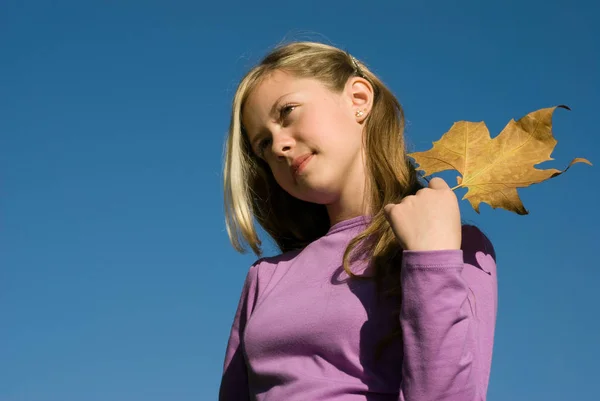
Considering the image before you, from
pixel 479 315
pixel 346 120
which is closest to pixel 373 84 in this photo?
pixel 346 120

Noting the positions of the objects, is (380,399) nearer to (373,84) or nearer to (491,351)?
(491,351)

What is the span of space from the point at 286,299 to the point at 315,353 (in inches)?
13.0

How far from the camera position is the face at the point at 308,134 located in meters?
3.45

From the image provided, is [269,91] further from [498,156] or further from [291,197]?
[498,156]

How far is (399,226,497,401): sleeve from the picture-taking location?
264 cm

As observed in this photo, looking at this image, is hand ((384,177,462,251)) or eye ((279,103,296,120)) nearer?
hand ((384,177,462,251))

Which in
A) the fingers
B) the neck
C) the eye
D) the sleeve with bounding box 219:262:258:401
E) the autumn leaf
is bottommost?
the sleeve with bounding box 219:262:258:401

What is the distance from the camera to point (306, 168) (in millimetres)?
3449

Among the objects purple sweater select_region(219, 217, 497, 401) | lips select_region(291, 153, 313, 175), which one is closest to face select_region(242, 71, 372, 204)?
lips select_region(291, 153, 313, 175)

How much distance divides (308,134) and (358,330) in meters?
0.89

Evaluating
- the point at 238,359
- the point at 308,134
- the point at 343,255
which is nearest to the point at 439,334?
the point at 343,255

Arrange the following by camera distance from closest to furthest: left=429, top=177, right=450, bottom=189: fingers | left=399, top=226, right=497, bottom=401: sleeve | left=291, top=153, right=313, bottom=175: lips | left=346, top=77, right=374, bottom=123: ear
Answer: left=399, top=226, right=497, bottom=401: sleeve < left=429, top=177, right=450, bottom=189: fingers < left=291, top=153, right=313, bottom=175: lips < left=346, top=77, right=374, bottom=123: ear

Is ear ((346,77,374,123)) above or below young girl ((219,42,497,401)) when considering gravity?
above

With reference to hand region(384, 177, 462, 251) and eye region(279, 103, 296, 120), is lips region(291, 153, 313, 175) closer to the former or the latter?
eye region(279, 103, 296, 120)
